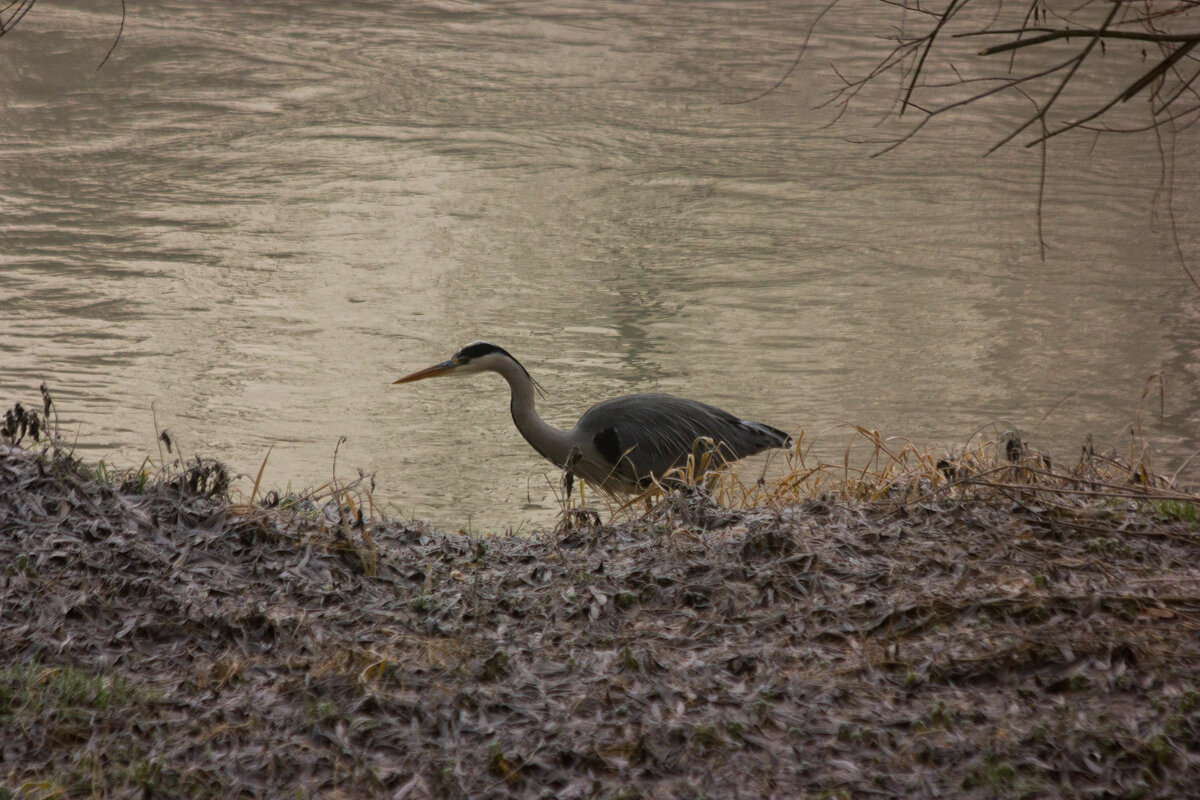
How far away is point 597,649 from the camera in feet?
11.4

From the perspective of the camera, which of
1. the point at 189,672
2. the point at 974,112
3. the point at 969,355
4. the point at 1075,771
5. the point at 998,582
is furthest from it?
the point at 974,112

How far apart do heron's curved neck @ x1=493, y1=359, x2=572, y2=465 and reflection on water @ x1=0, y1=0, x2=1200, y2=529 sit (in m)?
0.40

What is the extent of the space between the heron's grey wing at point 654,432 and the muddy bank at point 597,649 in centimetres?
166

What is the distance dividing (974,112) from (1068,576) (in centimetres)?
1353

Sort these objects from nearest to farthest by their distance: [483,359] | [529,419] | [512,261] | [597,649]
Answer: [597,649] → [483,359] → [529,419] → [512,261]

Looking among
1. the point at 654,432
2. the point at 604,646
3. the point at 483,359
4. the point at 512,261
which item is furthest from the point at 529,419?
the point at 512,261

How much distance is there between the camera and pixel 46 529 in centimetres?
391

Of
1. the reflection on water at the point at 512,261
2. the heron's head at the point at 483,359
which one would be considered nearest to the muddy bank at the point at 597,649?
the heron's head at the point at 483,359

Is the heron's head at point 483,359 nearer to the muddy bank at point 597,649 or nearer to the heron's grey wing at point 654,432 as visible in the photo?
the heron's grey wing at point 654,432

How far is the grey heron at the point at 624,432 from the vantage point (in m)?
5.97

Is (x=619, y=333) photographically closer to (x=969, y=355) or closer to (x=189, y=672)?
(x=969, y=355)

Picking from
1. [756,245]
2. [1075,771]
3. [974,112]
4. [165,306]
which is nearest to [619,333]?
[756,245]

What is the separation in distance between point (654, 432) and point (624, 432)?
0.47ft

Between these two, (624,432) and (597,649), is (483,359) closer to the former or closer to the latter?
(624,432)
